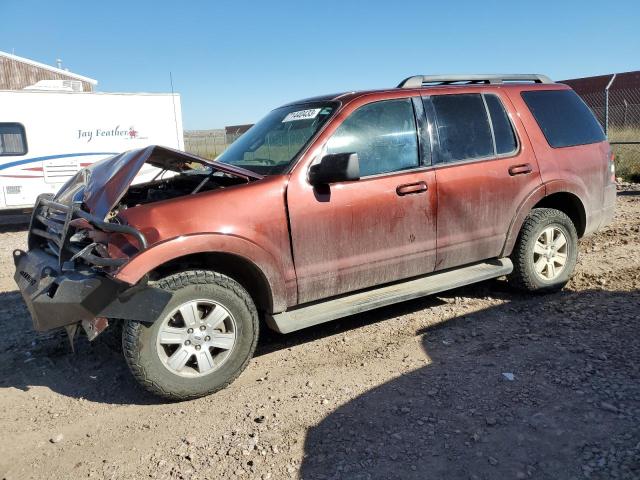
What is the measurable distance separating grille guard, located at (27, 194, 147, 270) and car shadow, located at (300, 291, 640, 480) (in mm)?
1565

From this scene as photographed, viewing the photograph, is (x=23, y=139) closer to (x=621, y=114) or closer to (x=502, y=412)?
(x=502, y=412)

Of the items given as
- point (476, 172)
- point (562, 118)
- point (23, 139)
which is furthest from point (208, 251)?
point (23, 139)

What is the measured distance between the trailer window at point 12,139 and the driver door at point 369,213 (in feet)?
32.7

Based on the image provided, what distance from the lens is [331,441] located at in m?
2.88

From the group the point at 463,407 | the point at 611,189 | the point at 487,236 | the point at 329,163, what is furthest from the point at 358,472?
the point at 611,189

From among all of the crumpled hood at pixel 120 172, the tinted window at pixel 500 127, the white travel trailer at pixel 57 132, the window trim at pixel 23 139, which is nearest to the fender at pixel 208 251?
the crumpled hood at pixel 120 172

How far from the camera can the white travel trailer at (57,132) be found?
11.2 meters

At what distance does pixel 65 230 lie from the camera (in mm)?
3361

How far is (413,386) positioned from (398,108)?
215 cm

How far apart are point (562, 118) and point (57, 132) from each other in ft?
34.9

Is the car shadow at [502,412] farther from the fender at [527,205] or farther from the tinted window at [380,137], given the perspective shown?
the tinted window at [380,137]

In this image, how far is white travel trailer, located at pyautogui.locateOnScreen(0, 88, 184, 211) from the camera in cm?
1122

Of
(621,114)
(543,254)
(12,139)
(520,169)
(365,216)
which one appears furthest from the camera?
(621,114)

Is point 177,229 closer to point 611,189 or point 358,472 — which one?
point 358,472
